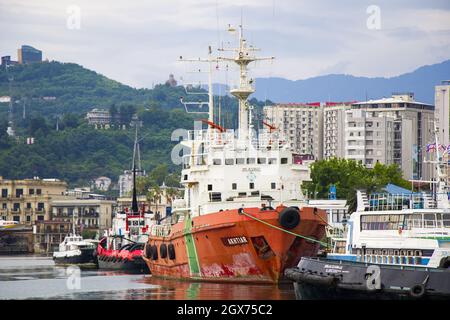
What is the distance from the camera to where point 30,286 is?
238 ft

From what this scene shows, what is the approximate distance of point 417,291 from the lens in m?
45.6

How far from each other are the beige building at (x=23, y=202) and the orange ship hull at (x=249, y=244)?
4626 inches

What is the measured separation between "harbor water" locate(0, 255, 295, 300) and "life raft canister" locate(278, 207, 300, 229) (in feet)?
10.2

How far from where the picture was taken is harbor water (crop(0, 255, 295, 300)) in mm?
59531

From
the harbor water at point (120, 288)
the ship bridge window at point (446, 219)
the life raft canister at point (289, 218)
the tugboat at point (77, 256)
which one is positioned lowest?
the tugboat at point (77, 256)

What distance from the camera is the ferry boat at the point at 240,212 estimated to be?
6400 cm

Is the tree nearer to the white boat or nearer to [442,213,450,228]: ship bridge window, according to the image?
the white boat

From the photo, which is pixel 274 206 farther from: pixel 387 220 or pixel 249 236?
pixel 387 220

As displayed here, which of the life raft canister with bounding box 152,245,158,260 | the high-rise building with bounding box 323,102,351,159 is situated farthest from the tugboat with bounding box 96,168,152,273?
the high-rise building with bounding box 323,102,351,159

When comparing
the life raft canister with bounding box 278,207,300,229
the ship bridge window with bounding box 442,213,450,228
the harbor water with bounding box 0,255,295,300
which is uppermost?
the ship bridge window with bounding box 442,213,450,228

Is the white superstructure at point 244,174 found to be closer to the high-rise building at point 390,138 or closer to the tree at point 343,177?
the tree at point 343,177

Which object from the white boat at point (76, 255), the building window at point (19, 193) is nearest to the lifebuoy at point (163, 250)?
the white boat at point (76, 255)
